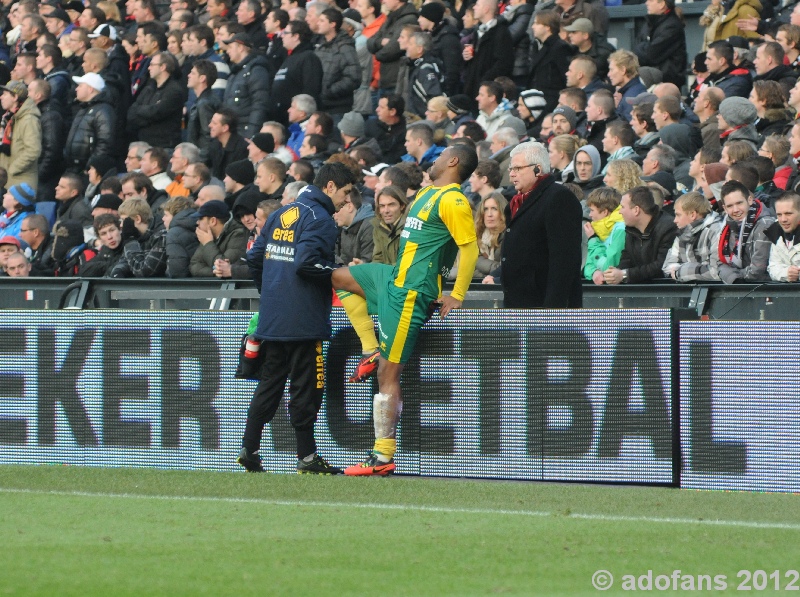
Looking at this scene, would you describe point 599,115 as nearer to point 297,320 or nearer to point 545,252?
point 545,252

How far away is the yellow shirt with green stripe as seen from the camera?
10.3 meters

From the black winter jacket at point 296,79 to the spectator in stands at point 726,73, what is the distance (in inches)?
207

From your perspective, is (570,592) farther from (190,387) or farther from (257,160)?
(257,160)

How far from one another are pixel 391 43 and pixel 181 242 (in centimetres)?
489

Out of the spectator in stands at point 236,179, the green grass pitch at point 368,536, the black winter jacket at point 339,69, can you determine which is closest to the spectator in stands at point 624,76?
the black winter jacket at point 339,69

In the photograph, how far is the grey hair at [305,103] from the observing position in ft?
60.2

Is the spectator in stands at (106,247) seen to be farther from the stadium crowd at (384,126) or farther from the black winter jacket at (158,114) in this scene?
the black winter jacket at (158,114)

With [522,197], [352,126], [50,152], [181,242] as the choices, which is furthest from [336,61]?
[522,197]

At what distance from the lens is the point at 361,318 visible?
10.8 meters

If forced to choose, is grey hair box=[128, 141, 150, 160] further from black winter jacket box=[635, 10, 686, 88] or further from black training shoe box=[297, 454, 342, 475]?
black training shoe box=[297, 454, 342, 475]

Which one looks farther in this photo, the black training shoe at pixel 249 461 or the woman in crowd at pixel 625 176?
the woman in crowd at pixel 625 176

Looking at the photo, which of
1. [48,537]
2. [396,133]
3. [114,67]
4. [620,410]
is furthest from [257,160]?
[48,537]

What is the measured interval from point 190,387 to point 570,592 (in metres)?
5.24

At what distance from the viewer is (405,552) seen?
765 cm
